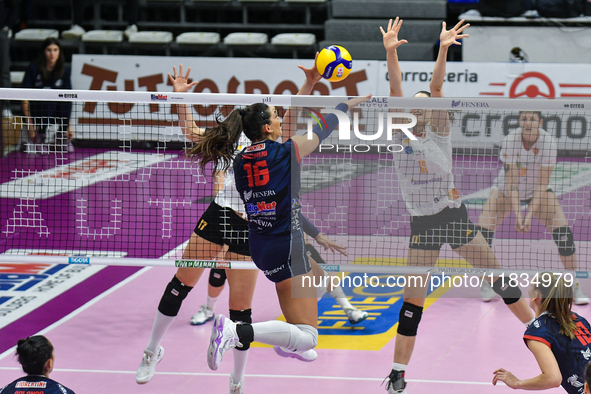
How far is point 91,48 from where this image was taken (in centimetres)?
1717

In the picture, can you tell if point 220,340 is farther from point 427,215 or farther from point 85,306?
point 85,306

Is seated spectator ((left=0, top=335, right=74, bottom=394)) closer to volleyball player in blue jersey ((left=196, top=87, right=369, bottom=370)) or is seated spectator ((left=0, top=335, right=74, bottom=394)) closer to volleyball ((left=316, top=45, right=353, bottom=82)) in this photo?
volleyball player in blue jersey ((left=196, top=87, right=369, bottom=370))

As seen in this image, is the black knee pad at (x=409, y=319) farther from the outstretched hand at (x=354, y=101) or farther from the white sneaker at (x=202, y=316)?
the white sneaker at (x=202, y=316)

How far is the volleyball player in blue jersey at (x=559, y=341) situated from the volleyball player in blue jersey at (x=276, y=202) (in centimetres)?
131

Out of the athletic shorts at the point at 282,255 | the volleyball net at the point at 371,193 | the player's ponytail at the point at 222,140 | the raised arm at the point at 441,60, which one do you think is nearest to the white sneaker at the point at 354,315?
the volleyball net at the point at 371,193

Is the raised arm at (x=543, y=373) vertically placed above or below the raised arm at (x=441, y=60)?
below

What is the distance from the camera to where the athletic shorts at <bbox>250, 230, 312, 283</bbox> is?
15.8ft

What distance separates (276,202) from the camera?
4.77m

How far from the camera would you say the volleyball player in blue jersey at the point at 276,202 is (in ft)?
15.5

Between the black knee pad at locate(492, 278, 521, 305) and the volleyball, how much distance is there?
2003mm

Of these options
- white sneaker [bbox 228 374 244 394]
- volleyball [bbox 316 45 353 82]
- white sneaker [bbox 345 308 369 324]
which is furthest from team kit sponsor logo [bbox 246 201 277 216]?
white sneaker [bbox 345 308 369 324]

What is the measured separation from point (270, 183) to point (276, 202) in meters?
0.13

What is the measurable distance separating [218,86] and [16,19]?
18.7ft

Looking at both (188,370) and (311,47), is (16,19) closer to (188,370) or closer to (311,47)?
(311,47)
